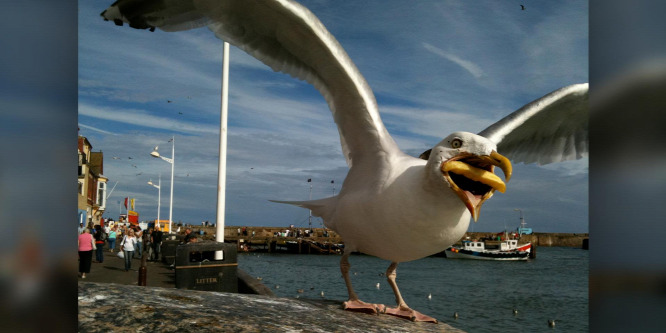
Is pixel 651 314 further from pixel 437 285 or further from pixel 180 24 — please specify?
pixel 437 285

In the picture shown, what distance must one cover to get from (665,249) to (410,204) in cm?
268

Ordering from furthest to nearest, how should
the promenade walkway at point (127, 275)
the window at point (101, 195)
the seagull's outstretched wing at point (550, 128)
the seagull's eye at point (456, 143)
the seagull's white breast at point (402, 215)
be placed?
the window at point (101, 195), the promenade walkway at point (127, 275), the seagull's outstretched wing at point (550, 128), the seagull's white breast at point (402, 215), the seagull's eye at point (456, 143)

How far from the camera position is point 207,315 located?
3219 millimetres

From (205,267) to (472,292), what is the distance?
2773 centimetres

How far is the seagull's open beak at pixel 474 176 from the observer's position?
308 centimetres

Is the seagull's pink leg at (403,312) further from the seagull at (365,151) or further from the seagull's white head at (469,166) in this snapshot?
the seagull's white head at (469,166)

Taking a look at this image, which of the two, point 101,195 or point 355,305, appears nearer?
point 355,305

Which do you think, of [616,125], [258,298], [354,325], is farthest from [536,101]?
[616,125]

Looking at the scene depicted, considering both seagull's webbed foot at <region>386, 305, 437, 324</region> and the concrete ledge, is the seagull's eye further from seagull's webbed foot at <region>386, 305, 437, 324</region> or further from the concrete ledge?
seagull's webbed foot at <region>386, 305, 437, 324</region>

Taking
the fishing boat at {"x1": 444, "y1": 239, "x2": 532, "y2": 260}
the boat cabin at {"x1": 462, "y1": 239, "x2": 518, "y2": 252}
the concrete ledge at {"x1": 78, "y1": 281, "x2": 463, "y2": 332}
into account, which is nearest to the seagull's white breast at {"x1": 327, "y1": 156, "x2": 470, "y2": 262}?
the concrete ledge at {"x1": 78, "y1": 281, "x2": 463, "y2": 332}

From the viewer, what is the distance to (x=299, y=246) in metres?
Result: 58.5

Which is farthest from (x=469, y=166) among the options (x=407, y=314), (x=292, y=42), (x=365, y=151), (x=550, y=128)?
(x=550, y=128)

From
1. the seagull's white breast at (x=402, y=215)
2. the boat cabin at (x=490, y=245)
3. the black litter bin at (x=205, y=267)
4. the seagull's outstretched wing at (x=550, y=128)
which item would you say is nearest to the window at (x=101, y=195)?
the boat cabin at (x=490, y=245)

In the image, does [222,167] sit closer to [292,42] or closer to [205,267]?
[205,267]
